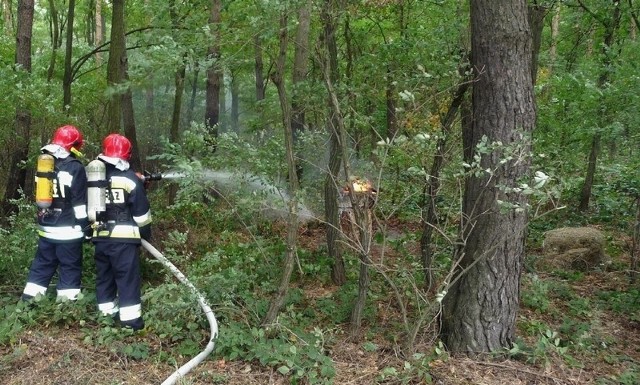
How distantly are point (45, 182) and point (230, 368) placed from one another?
2630 mm

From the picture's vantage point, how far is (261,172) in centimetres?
568

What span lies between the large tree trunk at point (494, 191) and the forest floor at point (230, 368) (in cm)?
34

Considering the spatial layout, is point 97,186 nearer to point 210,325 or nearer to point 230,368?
point 210,325

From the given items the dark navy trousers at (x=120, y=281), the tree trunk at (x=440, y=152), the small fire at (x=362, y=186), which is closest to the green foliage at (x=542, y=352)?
the tree trunk at (x=440, y=152)

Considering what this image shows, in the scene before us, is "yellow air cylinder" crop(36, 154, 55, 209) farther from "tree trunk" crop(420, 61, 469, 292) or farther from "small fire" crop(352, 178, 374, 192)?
"tree trunk" crop(420, 61, 469, 292)

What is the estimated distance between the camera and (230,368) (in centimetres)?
431

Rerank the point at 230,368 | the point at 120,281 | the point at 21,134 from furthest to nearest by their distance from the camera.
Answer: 1. the point at 21,134
2. the point at 120,281
3. the point at 230,368

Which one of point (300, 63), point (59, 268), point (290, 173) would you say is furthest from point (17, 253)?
point (300, 63)

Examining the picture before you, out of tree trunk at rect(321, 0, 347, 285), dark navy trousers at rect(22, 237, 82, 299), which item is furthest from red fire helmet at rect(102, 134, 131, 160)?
tree trunk at rect(321, 0, 347, 285)

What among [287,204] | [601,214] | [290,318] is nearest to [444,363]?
[290,318]

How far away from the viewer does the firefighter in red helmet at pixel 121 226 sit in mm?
4949

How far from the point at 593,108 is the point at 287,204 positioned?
6283 mm

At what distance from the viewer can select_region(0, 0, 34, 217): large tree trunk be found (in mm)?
7590

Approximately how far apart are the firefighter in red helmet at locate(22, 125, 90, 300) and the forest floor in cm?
62
